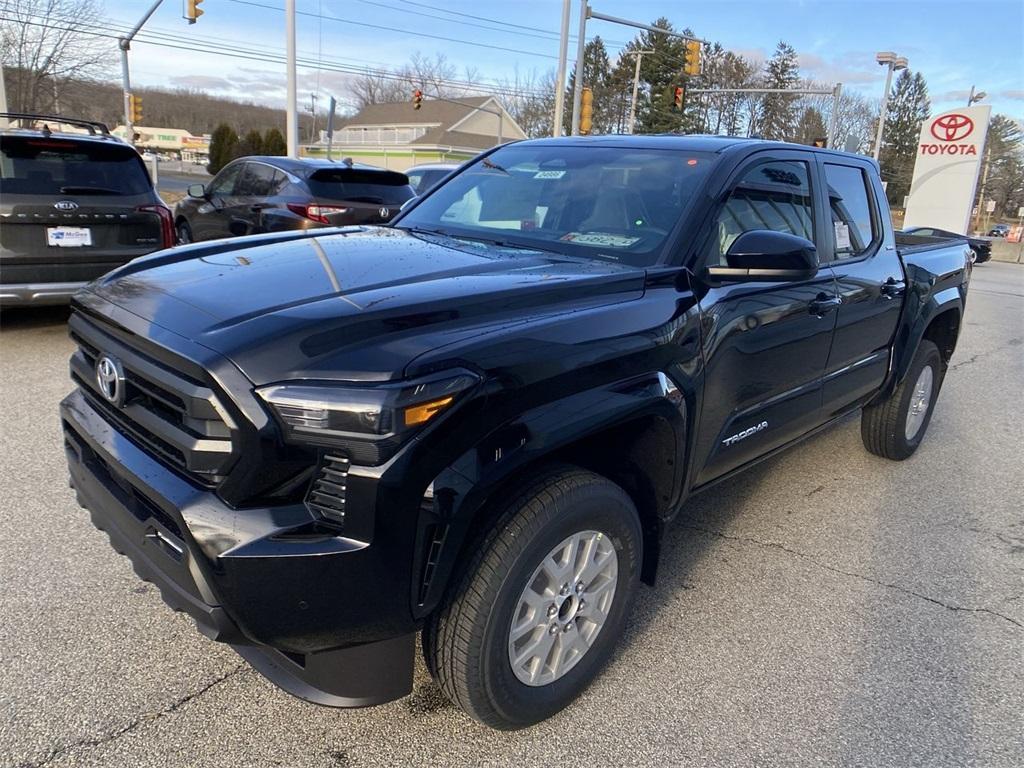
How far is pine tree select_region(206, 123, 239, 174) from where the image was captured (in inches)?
1602

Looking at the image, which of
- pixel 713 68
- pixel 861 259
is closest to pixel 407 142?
pixel 713 68

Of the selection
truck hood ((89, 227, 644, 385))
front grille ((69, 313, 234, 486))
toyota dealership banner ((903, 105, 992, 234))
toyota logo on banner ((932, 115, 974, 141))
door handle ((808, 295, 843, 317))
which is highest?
toyota logo on banner ((932, 115, 974, 141))

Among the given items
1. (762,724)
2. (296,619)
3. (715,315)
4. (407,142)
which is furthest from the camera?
(407,142)

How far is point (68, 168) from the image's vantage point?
6.45 meters

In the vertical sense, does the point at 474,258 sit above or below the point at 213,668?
above

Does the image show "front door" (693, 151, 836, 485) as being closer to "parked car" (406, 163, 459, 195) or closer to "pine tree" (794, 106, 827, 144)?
"parked car" (406, 163, 459, 195)

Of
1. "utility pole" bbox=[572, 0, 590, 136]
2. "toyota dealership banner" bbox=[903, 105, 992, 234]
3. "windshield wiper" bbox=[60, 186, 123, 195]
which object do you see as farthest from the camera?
"toyota dealership banner" bbox=[903, 105, 992, 234]

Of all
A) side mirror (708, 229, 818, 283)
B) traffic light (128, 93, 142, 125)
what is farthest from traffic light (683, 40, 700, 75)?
side mirror (708, 229, 818, 283)

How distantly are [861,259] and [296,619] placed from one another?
3465 mm

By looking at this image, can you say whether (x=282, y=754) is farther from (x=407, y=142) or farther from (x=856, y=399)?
(x=407, y=142)

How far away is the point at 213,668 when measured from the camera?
266cm

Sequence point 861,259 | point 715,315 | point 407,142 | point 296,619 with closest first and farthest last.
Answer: point 296,619
point 715,315
point 861,259
point 407,142

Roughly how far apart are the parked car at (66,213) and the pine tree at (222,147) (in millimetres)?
36821

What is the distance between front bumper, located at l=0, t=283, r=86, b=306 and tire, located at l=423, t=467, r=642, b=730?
212 inches
